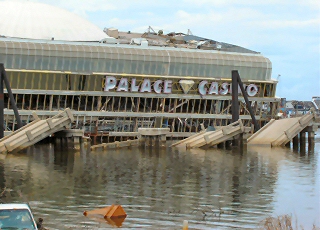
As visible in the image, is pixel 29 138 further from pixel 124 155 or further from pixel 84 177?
pixel 84 177

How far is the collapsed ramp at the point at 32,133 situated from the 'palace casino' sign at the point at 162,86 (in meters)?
27.9

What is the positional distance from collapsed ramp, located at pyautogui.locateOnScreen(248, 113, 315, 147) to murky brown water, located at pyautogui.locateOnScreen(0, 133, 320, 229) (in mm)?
9087

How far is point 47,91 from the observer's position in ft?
391

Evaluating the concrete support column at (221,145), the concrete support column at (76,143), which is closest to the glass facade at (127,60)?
the concrete support column at (221,145)

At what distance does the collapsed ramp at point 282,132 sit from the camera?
106000 millimetres

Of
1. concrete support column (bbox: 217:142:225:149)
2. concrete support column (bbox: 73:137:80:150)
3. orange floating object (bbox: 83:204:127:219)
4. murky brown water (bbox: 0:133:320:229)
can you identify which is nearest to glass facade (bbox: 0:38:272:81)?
concrete support column (bbox: 217:142:225:149)

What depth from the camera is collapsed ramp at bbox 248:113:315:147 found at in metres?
106

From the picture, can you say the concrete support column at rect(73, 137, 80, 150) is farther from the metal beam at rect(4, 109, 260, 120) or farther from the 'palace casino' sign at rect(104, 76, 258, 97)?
the 'palace casino' sign at rect(104, 76, 258, 97)

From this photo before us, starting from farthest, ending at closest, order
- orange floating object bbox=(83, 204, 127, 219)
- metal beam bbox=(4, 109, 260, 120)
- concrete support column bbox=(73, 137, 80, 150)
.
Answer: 1. metal beam bbox=(4, 109, 260, 120)
2. concrete support column bbox=(73, 137, 80, 150)
3. orange floating object bbox=(83, 204, 127, 219)

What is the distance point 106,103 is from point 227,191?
221 feet

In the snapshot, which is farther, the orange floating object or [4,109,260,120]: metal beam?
[4,109,260,120]: metal beam

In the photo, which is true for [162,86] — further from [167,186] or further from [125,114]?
[167,186]

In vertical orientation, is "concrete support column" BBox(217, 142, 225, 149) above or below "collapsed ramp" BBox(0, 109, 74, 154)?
below

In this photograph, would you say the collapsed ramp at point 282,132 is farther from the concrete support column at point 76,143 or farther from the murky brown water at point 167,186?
the concrete support column at point 76,143
